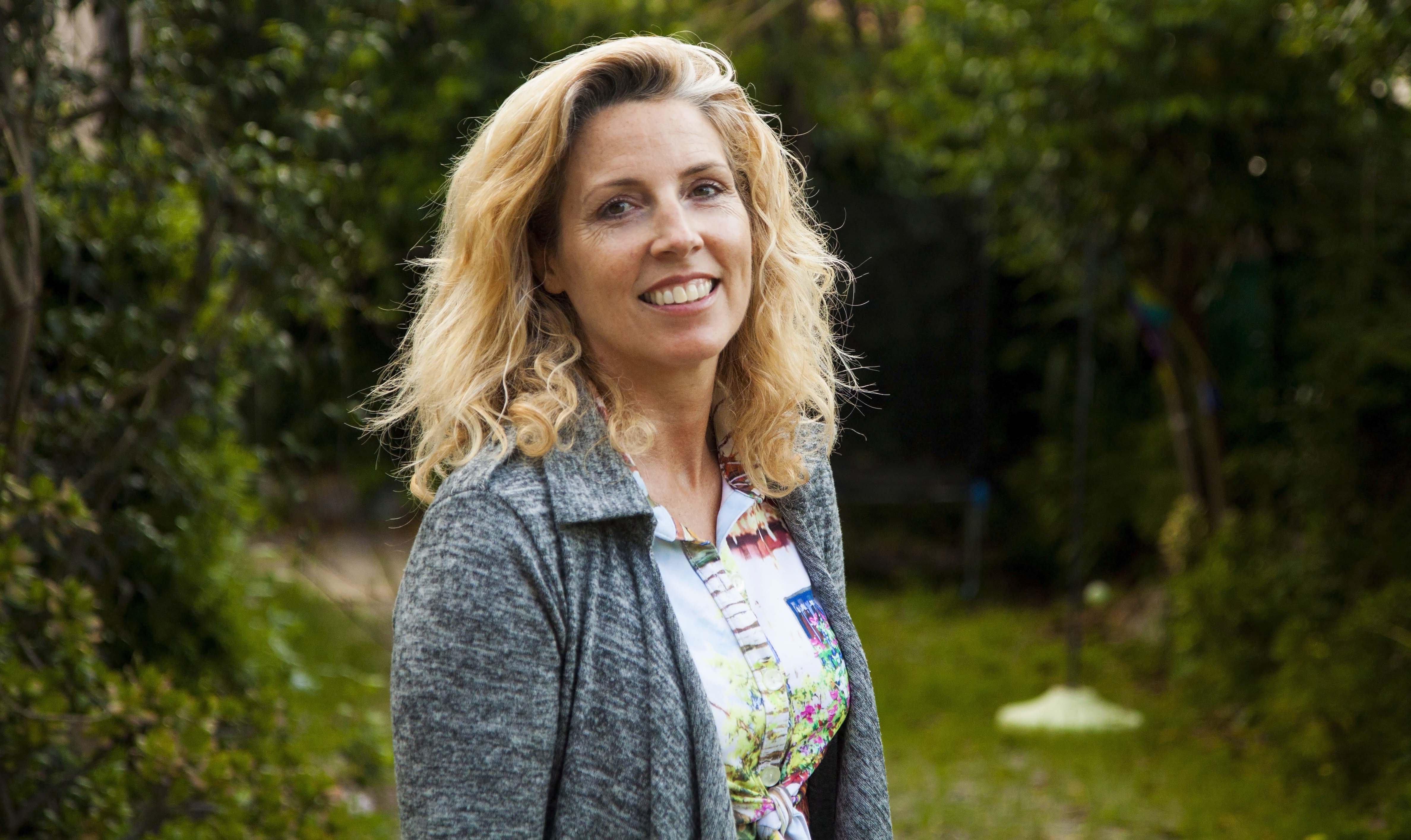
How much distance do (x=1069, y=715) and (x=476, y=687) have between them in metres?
4.38

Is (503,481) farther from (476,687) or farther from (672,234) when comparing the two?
(672,234)

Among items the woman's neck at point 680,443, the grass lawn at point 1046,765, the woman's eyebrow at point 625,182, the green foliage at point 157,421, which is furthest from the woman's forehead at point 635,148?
the grass lawn at point 1046,765

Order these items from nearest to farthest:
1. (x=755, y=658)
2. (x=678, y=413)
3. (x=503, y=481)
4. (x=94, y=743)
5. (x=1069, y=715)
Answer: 1. (x=503, y=481)
2. (x=755, y=658)
3. (x=678, y=413)
4. (x=94, y=743)
5. (x=1069, y=715)

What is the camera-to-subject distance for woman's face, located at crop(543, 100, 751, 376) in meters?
1.63

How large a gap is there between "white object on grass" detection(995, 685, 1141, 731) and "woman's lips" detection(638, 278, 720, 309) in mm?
4036

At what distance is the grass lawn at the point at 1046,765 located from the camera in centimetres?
414

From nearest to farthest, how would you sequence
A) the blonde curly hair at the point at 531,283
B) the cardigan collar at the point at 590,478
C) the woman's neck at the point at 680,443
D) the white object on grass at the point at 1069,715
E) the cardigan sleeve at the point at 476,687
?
the cardigan sleeve at the point at 476,687 → the cardigan collar at the point at 590,478 → the blonde curly hair at the point at 531,283 → the woman's neck at the point at 680,443 → the white object on grass at the point at 1069,715

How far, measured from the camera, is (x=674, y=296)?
64.9 inches

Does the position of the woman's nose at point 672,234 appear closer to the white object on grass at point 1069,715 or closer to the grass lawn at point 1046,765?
the grass lawn at point 1046,765

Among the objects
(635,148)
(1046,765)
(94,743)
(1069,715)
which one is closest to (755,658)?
(635,148)

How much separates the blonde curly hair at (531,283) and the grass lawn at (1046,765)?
286 cm

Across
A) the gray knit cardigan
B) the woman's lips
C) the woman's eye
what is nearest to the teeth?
the woman's lips

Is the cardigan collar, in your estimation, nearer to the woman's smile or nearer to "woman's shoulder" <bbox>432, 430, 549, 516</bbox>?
"woman's shoulder" <bbox>432, 430, 549, 516</bbox>

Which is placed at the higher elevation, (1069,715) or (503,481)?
(503,481)
